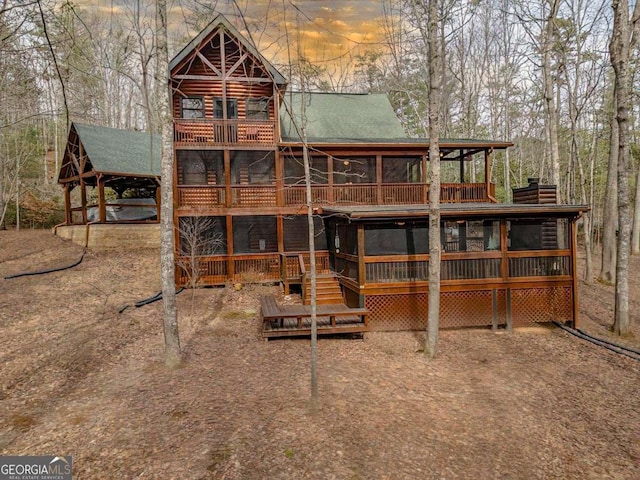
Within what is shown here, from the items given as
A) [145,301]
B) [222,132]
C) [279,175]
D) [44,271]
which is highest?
[222,132]

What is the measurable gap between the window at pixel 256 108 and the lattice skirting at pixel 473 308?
1077cm

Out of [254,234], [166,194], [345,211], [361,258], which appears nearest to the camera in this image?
[166,194]

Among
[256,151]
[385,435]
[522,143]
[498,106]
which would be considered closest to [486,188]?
[256,151]

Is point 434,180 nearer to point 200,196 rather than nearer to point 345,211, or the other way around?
point 345,211

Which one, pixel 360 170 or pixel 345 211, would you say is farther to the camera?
pixel 360 170

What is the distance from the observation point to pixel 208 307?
12.3m

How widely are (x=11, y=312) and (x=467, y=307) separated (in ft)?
41.0

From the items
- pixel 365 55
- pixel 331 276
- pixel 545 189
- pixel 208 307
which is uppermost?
pixel 365 55

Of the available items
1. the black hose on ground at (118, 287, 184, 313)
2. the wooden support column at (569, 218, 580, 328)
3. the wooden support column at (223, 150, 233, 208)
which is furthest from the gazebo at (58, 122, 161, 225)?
the wooden support column at (569, 218, 580, 328)

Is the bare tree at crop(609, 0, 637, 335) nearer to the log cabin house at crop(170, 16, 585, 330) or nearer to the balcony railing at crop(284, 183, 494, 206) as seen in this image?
the log cabin house at crop(170, 16, 585, 330)

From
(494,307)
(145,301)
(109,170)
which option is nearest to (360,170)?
(494,307)

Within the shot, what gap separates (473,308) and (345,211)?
4.64 meters

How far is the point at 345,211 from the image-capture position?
10.2m

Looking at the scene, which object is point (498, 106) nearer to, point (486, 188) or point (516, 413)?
point (486, 188)
